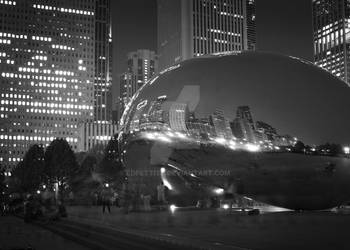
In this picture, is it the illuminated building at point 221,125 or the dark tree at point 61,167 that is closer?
the illuminated building at point 221,125

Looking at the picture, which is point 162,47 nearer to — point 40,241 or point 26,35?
point 26,35

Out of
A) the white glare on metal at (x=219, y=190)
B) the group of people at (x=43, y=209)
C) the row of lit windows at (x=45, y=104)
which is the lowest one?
the group of people at (x=43, y=209)

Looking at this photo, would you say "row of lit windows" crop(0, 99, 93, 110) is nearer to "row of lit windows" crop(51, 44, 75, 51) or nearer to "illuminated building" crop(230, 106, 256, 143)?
"row of lit windows" crop(51, 44, 75, 51)

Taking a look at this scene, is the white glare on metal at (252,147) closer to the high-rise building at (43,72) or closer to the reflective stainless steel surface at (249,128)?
the reflective stainless steel surface at (249,128)

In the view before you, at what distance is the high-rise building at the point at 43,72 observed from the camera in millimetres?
174875

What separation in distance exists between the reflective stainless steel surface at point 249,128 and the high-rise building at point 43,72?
16537cm

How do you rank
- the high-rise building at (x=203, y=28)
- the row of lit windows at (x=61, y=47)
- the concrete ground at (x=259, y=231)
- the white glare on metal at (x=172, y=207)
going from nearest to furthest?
the concrete ground at (x=259, y=231) < the white glare on metal at (x=172, y=207) < the high-rise building at (x=203, y=28) < the row of lit windows at (x=61, y=47)

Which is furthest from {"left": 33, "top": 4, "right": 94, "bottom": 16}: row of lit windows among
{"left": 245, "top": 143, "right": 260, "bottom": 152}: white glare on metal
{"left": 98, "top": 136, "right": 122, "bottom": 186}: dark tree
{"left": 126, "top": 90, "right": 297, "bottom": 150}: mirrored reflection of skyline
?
{"left": 245, "top": 143, "right": 260, "bottom": 152}: white glare on metal

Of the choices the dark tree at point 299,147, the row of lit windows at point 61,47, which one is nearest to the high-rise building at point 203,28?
the row of lit windows at point 61,47

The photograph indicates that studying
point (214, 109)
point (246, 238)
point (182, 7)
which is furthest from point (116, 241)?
point (182, 7)

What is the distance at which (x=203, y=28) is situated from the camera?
531 ft

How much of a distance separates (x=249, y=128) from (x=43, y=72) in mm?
176272

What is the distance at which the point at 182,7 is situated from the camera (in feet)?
536

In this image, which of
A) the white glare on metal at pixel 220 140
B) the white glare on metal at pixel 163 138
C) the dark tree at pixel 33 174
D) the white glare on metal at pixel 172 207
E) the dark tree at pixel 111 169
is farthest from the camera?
the dark tree at pixel 33 174
